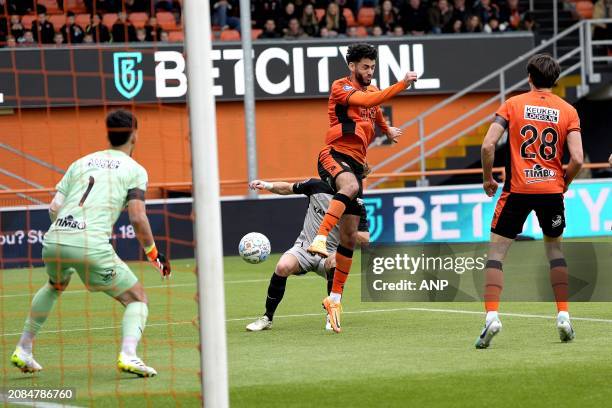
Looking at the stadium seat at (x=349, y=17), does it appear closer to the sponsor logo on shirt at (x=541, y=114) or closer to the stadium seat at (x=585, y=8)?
the stadium seat at (x=585, y=8)

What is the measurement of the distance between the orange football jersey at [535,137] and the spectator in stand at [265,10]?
17603 millimetres

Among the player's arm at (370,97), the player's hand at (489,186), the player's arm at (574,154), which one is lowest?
the player's hand at (489,186)

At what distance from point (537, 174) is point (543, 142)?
0.83ft

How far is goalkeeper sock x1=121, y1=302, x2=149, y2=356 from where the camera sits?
862 cm

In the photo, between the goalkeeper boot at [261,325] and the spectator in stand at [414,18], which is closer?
the goalkeeper boot at [261,325]

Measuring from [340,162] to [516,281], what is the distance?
517 centimetres

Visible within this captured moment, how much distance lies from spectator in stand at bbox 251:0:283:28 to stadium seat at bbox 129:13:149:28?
252 centimetres

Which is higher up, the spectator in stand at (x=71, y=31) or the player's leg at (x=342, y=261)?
the spectator in stand at (x=71, y=31)

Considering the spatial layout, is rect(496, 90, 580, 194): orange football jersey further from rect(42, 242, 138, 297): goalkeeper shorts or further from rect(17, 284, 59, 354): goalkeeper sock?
rect(17, 284, 59, 354): goalkeeper sock

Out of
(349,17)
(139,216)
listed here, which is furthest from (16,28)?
(139,216)

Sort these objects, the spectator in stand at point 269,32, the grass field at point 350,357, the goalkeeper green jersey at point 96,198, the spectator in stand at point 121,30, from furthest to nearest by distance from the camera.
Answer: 1. the spectator in stand at point 269,32
2. the spectator in stand at point 121,30
3. the goalkeeper green jersey at point 96,198
4. the grass field at point 350,357

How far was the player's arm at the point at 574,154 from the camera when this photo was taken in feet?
31.8

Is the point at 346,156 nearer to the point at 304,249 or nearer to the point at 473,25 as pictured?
the point at 304,249

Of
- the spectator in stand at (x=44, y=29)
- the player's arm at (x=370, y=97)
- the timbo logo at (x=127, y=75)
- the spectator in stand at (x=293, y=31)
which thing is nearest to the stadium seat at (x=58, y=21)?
the spectator in stand at (x=44, y=29)
